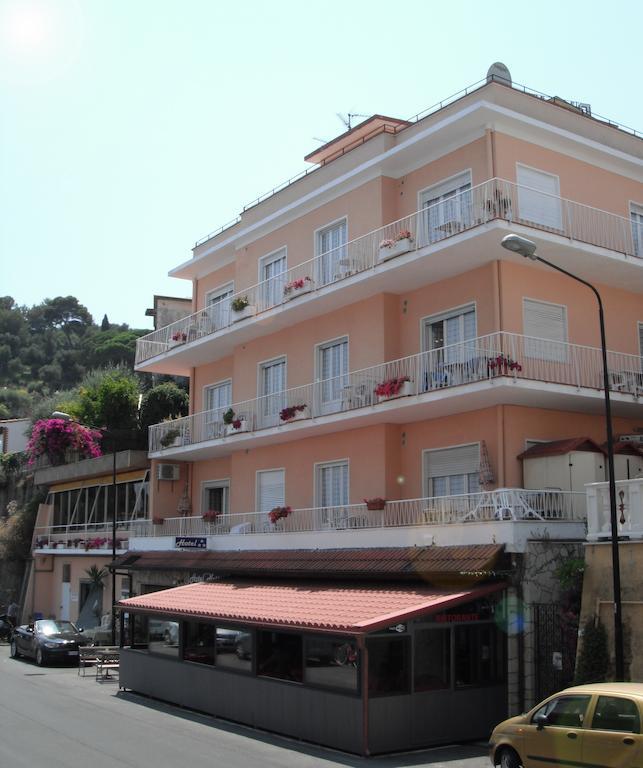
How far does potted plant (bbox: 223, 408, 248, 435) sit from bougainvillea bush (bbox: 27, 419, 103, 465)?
16.2 m

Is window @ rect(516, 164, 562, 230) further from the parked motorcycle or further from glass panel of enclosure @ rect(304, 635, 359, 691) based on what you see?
the parked motorcycle

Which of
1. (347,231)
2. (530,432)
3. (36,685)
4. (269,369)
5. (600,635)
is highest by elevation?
(347,231)

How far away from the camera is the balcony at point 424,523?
16.8m

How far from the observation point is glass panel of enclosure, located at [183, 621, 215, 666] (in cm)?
2016

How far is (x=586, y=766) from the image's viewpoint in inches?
438

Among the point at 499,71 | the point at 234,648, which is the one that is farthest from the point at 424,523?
the point at 499,71

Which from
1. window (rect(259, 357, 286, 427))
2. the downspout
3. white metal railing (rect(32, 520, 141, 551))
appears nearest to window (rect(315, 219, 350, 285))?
window (rect(259, 357, 286, 427))

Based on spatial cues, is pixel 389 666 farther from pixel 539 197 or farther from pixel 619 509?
pixel 539 197

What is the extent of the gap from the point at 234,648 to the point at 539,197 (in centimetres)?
1184

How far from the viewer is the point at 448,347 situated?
18.9m

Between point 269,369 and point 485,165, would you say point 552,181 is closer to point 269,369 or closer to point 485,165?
point 485,165

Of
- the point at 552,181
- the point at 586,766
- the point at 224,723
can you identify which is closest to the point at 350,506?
the point at 224,723

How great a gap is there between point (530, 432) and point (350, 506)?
4380 millimetres

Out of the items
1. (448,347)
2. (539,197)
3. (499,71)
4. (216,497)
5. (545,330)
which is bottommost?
(216,497)
